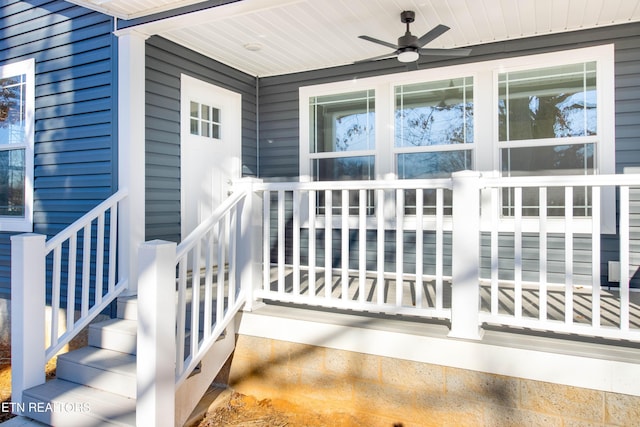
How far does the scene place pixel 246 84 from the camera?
208 inches

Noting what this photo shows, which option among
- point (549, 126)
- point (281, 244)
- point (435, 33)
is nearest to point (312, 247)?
point (281, 244)

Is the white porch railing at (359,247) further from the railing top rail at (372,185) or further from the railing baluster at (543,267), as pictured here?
the railing baluster at (543,267)

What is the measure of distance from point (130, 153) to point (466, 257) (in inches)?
110

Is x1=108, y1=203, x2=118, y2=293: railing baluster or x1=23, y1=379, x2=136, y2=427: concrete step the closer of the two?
x1=23, y1=379, x2=136, y2=427: concrete step

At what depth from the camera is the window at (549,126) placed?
4.02 metres

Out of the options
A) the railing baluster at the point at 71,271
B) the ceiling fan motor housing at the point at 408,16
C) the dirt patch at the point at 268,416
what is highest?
the ceiling fan motor housing at the point at 408,16

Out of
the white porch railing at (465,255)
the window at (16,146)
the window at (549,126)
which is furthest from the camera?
the window at (16,146)

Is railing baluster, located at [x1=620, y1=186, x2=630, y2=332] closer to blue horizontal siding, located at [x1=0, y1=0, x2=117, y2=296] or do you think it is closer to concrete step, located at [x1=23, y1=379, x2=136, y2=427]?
concrete step, located at [x1=23, y1=379, x2=136, y2=427]

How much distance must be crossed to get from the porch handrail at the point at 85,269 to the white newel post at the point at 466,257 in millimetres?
2594

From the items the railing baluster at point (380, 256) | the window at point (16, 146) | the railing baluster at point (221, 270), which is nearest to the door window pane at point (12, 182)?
the window at point (16, 146)

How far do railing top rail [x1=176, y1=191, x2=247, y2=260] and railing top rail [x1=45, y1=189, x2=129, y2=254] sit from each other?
1.04m

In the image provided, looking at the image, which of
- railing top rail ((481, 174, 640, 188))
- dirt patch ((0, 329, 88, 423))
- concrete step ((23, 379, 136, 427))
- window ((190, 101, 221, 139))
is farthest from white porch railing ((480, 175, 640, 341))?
dirt patch ((0, 329, 88, 423))

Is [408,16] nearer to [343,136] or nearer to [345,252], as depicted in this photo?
[343,136]

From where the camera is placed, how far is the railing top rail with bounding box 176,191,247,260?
8.22ft
